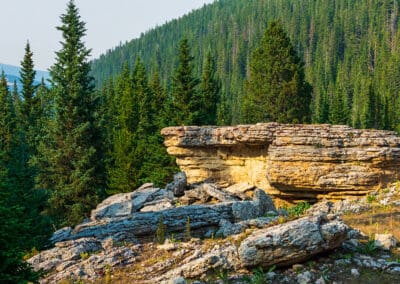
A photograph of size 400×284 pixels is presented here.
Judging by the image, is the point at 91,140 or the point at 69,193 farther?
the point at 91,140

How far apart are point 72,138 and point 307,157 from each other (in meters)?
16.3

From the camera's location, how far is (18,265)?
329 inches

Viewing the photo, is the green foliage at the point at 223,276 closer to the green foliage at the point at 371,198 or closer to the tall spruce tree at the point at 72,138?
the green foliage at the point at 371,198

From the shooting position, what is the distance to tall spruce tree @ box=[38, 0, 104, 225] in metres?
27.8

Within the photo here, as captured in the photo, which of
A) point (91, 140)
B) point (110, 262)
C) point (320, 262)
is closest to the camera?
point (320, 262)

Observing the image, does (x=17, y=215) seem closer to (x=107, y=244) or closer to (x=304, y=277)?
(x=107, y=244)

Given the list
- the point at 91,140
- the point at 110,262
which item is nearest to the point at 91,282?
the point at 110,262

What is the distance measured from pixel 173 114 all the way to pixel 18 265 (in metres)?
25.7

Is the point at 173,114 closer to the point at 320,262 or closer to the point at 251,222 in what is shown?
the point at 251,222

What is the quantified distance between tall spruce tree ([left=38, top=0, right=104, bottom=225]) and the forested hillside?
3757 centimetres

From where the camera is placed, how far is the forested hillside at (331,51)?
81.1 m

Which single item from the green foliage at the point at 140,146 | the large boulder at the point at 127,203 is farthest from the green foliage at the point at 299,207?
the green foliage at the point at 140,146

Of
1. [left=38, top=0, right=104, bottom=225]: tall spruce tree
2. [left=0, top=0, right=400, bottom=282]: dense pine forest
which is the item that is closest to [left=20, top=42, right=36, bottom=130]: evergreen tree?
[left=0, top=0, right=400, bottom=282]: dense pine forest

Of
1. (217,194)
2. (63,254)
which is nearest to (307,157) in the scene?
(217,194)
